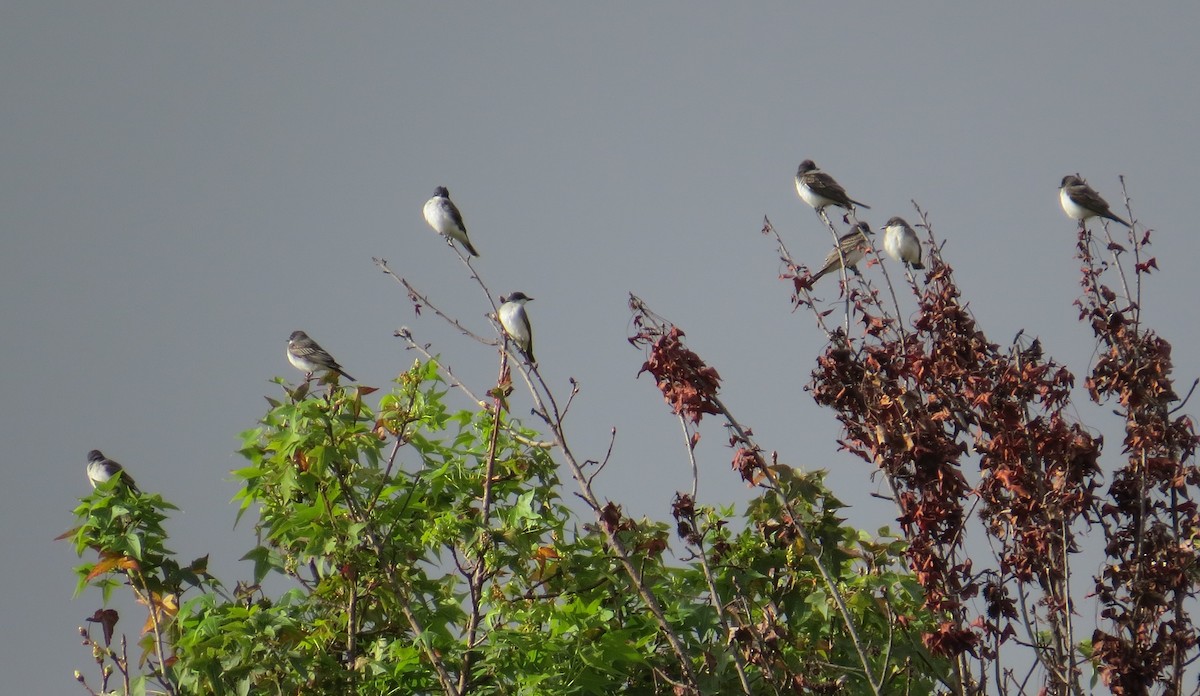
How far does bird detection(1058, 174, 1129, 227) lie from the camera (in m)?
15.1

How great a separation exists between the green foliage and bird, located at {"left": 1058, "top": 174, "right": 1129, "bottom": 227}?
984 cm

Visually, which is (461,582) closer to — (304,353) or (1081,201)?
(304,353)

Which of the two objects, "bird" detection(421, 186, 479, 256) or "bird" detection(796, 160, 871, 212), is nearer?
"bird" detection(421, 186, 479, 256)

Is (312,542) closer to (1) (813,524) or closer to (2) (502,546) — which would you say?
(2) (502,546)

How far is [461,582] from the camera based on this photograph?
6387 mm

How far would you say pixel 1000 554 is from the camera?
213 inches

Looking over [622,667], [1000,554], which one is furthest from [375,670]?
[1000,554]

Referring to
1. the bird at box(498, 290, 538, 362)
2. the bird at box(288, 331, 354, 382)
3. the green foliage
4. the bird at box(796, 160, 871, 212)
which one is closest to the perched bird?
the bird at box(796, 160, 871, 212)

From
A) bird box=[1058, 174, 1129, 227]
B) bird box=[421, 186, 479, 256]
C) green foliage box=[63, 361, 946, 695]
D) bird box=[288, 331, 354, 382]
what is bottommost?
green foliage box=[63, 361, 946, 695]

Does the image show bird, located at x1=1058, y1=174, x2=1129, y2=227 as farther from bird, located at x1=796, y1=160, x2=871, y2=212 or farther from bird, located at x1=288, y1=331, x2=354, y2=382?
bird, located at x1=288, y1=331, x2=354, y2=382

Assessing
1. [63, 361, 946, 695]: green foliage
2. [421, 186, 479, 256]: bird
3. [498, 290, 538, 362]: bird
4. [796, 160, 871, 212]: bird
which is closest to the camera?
[63, 361, 946, 695]: green foliage

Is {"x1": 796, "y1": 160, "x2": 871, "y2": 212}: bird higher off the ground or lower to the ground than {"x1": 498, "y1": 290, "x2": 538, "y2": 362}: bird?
higher

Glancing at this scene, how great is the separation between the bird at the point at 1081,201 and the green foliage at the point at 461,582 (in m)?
9.84

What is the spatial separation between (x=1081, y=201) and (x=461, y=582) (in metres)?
11.0
